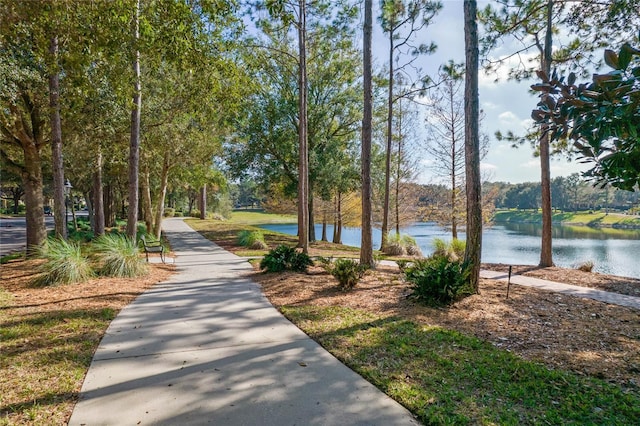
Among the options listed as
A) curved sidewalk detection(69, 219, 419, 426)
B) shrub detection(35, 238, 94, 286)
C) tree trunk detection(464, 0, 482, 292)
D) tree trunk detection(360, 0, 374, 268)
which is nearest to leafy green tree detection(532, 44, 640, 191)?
curved sidewalk detection(69, 219, 419, 426)

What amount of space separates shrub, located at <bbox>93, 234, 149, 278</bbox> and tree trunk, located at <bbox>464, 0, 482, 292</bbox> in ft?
22.6

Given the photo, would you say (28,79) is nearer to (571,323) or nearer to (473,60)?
(473,60)

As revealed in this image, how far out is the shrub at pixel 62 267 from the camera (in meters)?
6.86

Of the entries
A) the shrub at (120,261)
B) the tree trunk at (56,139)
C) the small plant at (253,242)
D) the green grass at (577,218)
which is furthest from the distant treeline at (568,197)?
the tree trunk at (56,139)

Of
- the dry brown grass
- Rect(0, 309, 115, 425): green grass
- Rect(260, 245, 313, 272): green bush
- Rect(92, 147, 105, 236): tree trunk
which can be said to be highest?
Rect(92, 147, 105, 236): tree trunk

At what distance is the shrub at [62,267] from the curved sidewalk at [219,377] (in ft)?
8.57

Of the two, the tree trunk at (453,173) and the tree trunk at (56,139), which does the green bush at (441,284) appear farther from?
the tree trunk at (453,173)

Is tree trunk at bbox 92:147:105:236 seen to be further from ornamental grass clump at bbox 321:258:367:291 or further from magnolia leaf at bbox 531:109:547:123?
magnolia leaf at bbox 531:109:547:123

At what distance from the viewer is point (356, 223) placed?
2680 cm

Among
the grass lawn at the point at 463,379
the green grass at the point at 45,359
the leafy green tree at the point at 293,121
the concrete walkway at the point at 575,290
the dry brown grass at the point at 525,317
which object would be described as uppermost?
the leafy green tree at the point at 293,121

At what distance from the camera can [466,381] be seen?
311cm

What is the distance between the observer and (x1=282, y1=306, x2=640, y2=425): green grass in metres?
2.60

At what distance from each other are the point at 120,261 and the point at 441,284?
670 centimetres

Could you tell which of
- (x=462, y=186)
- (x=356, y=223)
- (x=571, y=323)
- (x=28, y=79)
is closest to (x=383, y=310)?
(x=571, y=323)
